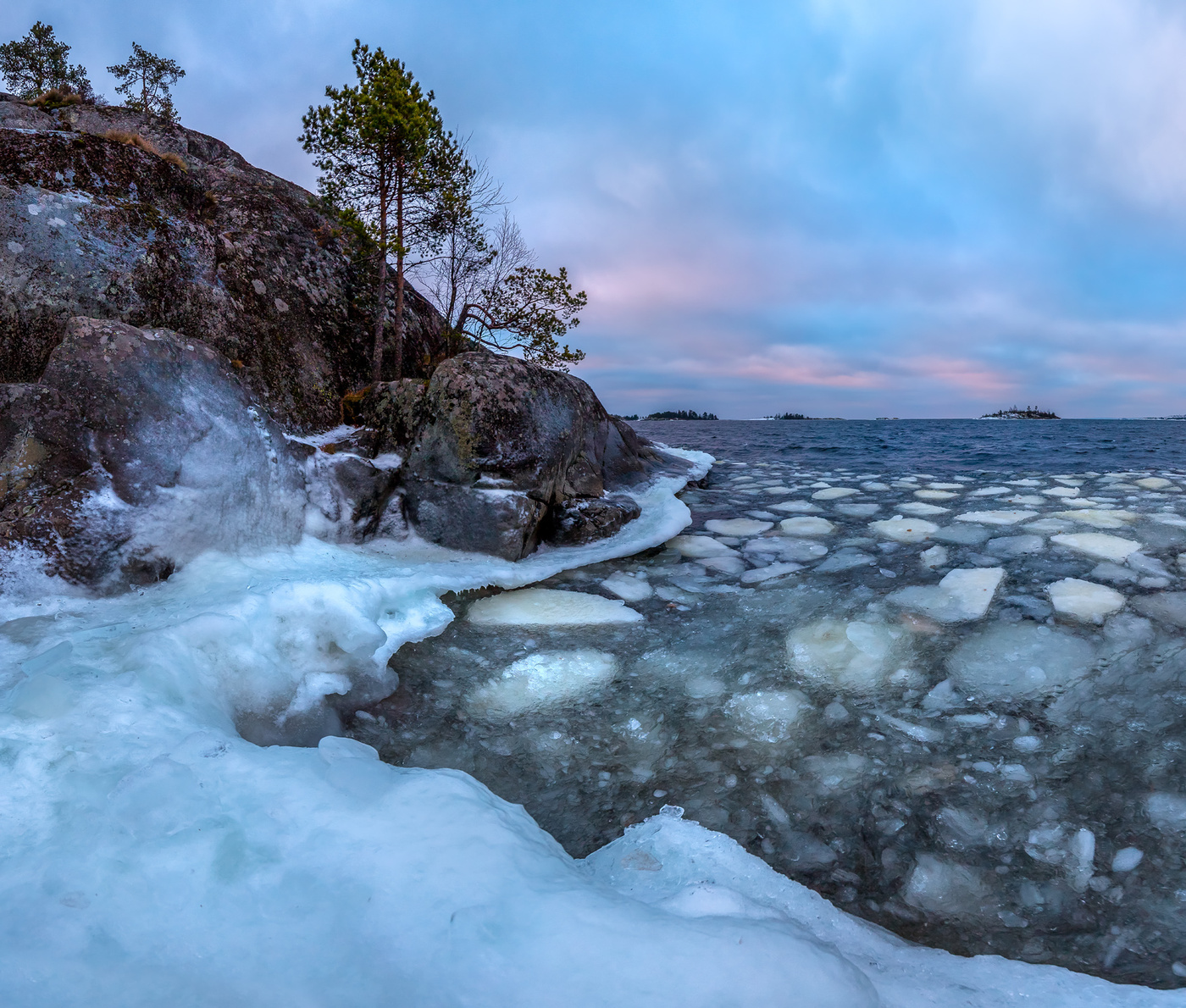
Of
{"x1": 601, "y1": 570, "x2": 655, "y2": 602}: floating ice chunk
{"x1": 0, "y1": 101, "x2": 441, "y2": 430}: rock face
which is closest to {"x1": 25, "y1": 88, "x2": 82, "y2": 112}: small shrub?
{"x1": 0, "y1": 101, "x2": 441, "y2": 430}: rock face

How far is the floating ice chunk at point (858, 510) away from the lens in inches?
208

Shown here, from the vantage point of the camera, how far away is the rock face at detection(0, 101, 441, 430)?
3281 mm

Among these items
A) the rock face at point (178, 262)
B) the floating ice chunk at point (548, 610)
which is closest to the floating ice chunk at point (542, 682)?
the floating ice chunk at point (548, 610)

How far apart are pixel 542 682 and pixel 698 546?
2291 millimetres

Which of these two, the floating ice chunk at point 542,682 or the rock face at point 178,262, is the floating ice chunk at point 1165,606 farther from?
the rock face at point 178,262

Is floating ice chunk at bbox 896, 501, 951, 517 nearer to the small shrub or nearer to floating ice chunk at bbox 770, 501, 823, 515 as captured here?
floating ice chunk at bbox 770, 501, 823, 515

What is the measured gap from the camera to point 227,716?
1.97 m

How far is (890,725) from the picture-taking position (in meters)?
2.04

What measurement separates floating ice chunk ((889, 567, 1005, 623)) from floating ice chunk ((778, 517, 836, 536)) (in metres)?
1.23

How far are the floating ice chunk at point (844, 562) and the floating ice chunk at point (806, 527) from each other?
0.57 metres

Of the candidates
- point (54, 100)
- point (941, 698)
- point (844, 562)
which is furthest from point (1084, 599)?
point (54, 100)

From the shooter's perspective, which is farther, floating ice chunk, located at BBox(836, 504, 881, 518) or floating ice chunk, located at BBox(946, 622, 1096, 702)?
floating ice chunk, located at BBox(836, 504, 881, 518)

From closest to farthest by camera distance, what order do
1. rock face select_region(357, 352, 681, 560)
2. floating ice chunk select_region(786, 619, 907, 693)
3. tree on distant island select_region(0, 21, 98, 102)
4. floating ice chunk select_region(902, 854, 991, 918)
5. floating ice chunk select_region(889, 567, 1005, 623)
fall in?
floating ice chunk select_region(902, 854, 991, 918) → floating ice chunk select_region(786, 619, 907, 693) → floating ice chunk select_region(889, 567, 1005, 623) → rock face select_region(357, 352, 681, 560) → tree on distant island select_region(0, 21, 98, 102)

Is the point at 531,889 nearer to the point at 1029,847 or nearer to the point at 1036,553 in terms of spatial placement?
the point at 1029,847
